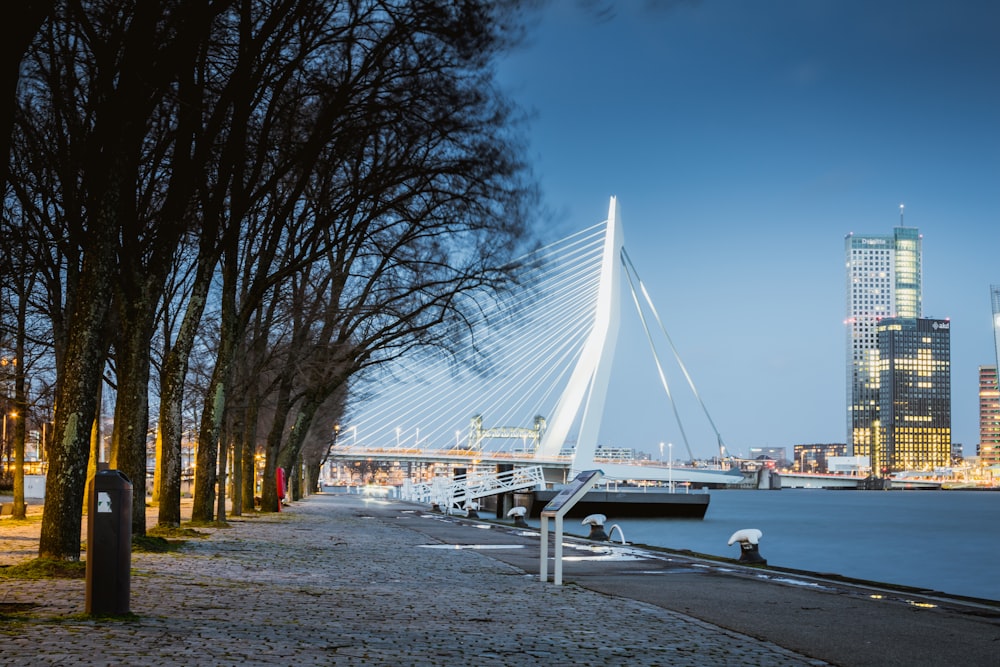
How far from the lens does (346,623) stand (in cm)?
814

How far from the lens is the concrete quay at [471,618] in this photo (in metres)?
6.78

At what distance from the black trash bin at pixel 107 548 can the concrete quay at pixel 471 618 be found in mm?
176

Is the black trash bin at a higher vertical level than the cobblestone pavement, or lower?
higher

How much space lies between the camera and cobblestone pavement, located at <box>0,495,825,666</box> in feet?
21.6

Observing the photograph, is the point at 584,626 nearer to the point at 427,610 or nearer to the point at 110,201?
the point at 427,610

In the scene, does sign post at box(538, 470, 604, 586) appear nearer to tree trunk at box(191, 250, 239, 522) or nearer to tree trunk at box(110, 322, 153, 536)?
tree trunk at box(110, 322, 153, 536)

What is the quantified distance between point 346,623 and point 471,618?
1.15 meters

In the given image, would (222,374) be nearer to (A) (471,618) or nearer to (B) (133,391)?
(B) (133,391)

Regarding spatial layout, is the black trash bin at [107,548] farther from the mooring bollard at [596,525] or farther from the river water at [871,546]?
the river water at [871,546]

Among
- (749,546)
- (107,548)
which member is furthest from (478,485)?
(107,548)

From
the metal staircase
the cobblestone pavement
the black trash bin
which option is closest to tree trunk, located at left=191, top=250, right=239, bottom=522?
the cobblestone pavement

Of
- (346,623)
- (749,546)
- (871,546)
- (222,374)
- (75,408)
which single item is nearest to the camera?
(346,623)

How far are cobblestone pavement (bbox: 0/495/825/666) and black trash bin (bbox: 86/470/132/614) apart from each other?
0.19m

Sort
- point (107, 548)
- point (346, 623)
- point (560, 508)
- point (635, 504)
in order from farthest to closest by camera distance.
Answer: point (635, 504) → point (560, 508) → point (346, 623) → point (107, 548)
